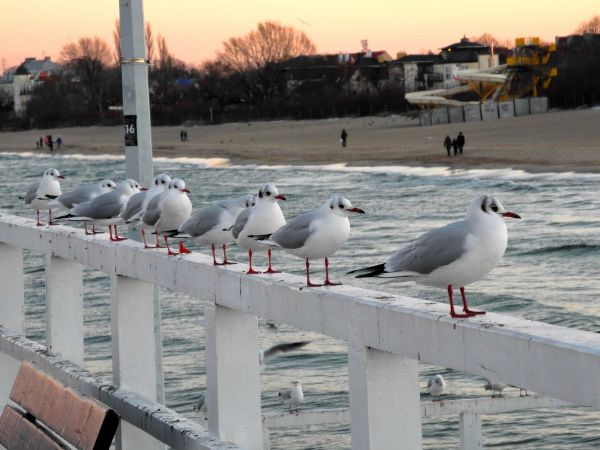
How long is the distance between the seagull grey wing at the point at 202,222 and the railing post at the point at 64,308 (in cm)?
55

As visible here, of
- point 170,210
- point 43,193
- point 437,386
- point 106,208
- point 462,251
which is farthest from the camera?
point 437,386

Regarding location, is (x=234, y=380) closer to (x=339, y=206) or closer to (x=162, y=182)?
(x=339, y=206)

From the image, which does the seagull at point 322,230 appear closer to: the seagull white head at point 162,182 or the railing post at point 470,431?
the seagull white head at point 162,182

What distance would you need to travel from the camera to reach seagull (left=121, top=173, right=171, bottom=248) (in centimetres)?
726

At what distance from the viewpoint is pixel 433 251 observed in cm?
440

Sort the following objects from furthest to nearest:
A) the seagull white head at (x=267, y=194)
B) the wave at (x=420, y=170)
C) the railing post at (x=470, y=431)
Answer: the wave at (x=420, y=170) → the railing post at (x=470, y=431) → the seagull white head at (x=267, y=194)

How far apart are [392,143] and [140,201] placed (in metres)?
77.5

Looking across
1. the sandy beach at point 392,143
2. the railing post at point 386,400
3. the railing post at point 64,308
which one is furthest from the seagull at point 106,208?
the sandy beach at point 392,143

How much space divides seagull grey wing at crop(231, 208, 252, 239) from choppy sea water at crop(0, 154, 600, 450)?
23.1 ft

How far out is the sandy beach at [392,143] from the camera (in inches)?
2504

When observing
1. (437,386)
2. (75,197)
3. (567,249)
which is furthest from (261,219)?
(567,249)

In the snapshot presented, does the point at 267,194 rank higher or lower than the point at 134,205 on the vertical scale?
higher

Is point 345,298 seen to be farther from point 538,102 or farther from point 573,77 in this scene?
point 573,77

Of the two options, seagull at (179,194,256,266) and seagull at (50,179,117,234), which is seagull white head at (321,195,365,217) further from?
seagull at (50,179,117,234)
